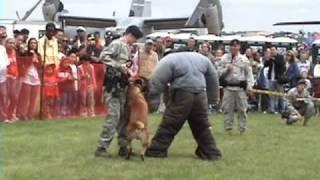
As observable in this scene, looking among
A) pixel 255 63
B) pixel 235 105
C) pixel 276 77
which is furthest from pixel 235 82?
pixel 255 63

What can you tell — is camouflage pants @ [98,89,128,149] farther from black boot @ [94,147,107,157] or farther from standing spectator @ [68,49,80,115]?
standing spectator @ [68,49,80,115]

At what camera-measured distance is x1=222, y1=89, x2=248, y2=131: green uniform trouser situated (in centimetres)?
1454

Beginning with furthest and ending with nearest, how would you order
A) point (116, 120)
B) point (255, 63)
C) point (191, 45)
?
point (255, 63) → point (191, 45) → point (116, 120)

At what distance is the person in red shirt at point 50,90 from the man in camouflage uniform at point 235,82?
4.09 meters

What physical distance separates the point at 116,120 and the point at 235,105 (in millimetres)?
4641

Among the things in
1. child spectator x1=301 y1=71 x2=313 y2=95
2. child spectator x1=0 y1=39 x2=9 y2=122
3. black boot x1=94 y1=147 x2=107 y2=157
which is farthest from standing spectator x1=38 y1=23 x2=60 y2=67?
child spectator x1=301 y1=71 x2=313 y2=95

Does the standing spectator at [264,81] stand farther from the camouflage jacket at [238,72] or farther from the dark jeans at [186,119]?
the dark jeans at [186,119]

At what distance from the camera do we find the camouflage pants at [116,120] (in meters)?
10.6

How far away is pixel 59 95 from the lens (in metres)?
17.1

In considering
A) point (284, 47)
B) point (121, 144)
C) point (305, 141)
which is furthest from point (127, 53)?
point (284, 47)

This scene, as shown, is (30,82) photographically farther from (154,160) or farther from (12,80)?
(154,160)

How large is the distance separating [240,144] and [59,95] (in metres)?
5.61

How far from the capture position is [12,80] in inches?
608

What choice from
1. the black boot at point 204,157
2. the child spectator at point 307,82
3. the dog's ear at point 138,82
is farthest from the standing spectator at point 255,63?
the dog's ear at point 138,82
